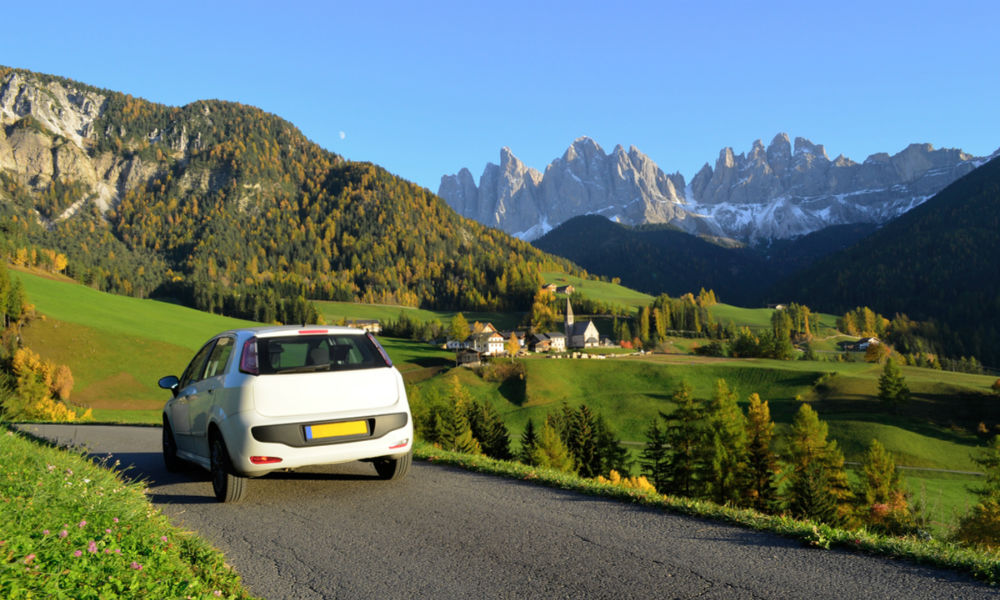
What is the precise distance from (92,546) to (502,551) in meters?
3.87

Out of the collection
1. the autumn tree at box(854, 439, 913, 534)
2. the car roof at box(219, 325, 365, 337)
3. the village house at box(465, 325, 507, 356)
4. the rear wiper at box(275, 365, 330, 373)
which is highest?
the car roof at box(219, 325, 365, 337)

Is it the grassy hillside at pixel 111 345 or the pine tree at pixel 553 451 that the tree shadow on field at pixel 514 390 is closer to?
the grassy hillside at pixel 111 345

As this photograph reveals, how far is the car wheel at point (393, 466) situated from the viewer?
10172 mm

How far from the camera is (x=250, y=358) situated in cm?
876

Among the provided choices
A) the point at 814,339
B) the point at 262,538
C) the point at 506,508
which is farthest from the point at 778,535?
the point at 814,339

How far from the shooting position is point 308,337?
9438 millimetres

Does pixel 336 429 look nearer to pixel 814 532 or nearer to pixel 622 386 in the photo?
pixel 814 532

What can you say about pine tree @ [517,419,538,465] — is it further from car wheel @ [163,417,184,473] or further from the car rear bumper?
the car rear bumper

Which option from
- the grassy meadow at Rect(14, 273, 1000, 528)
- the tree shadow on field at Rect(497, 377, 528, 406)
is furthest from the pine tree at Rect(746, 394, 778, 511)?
the tree shadow on field at Rect(497, 377, 528, 406)

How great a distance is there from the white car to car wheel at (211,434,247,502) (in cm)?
1

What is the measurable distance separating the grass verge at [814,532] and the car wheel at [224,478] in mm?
4656

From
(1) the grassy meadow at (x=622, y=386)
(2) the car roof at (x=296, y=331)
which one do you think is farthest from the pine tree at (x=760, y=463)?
(2) the car roof at (x=296, y=331)

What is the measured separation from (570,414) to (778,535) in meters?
48.0

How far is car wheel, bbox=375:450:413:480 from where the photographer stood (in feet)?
33.4
